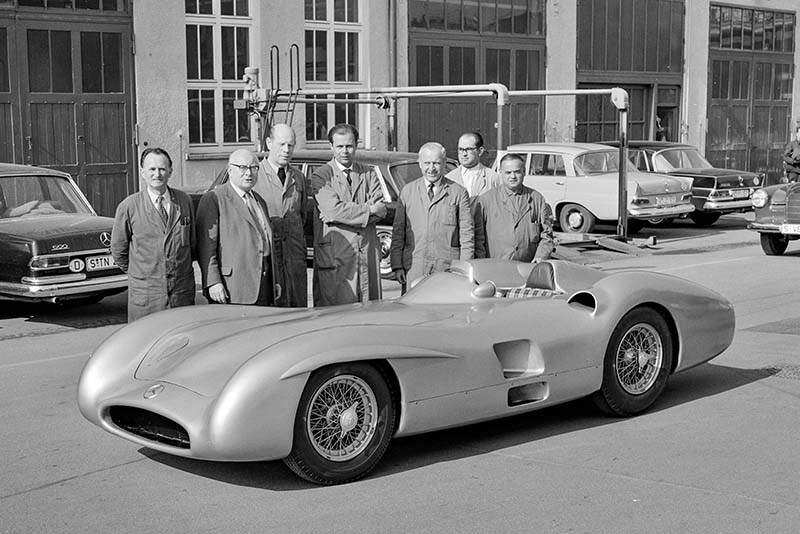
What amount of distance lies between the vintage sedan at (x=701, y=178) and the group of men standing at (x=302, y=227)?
12025 mm

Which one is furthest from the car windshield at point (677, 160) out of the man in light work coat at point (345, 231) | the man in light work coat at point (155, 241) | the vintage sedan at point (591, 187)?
the man in light work coat at point (155, 241)

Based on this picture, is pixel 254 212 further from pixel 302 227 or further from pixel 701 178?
pixel 701 178

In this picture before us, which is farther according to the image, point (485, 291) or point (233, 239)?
point (233, 239)

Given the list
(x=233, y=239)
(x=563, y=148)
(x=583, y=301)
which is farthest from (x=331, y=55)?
(x=583, y=301)

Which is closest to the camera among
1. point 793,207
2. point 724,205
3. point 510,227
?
point 510,227

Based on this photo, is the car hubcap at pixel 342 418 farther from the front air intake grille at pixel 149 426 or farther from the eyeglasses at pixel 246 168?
the eyeglasses at pixel 246 168

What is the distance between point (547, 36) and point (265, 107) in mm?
9861

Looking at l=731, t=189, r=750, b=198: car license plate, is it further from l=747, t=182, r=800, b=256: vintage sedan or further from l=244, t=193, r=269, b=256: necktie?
l=244, t=193, r=269, b=256: necktie

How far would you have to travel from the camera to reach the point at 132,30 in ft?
62.4

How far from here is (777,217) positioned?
51.1ft

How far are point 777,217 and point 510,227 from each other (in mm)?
8544

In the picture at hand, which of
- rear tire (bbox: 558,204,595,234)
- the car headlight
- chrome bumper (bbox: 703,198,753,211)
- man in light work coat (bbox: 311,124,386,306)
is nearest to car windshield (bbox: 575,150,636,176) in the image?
rear tire (bbox: 558,204,595,234)

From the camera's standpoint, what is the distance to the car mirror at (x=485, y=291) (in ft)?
21.4

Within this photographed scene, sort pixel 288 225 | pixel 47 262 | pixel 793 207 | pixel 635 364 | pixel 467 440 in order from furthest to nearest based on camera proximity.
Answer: pixel 793 207 < pixel 47 262 < pixel 288 225 < pixel 635 364 < pixel 467 440
